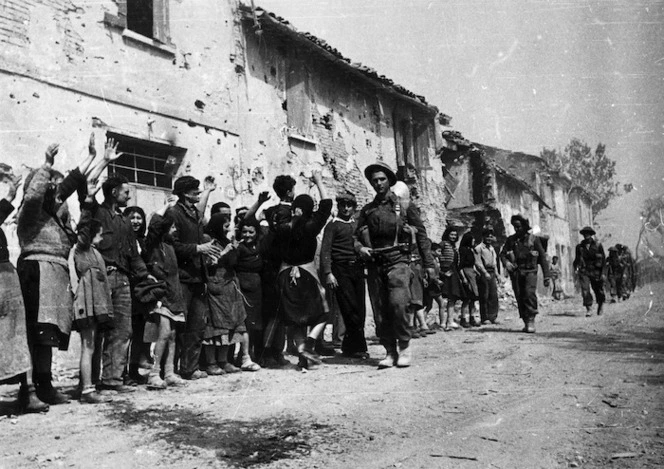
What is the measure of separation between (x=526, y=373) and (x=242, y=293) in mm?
3080

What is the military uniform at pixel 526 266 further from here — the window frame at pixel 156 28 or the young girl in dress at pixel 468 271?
the window frame at pixel 156 28

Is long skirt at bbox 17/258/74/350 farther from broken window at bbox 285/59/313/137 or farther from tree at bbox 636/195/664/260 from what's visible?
tree at bbox 636/195/664/260

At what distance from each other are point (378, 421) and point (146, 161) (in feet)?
24.1

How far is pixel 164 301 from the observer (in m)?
5.69

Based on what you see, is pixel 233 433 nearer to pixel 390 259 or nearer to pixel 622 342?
pixel 390 259

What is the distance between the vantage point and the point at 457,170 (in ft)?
77.9

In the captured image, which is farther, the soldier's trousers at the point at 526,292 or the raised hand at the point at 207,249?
the soldier's trousers at the point at 526,292

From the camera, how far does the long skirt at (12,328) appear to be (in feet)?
14.3

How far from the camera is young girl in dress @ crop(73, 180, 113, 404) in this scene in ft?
16.3

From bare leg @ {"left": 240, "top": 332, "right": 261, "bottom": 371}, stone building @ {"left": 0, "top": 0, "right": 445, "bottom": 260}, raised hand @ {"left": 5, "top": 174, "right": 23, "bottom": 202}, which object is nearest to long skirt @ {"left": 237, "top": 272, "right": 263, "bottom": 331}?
bare leg @ {"left": 240, "top": 332, "right": 261, "bottom": 371}

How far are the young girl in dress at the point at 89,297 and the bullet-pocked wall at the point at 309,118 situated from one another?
6.93 metres

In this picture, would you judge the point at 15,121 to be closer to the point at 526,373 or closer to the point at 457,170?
the point at 526,373

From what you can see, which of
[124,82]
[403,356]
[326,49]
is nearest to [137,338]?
[403,356]

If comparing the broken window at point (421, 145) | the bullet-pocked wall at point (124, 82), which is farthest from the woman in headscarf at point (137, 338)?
the broken window at point (421, 145)
